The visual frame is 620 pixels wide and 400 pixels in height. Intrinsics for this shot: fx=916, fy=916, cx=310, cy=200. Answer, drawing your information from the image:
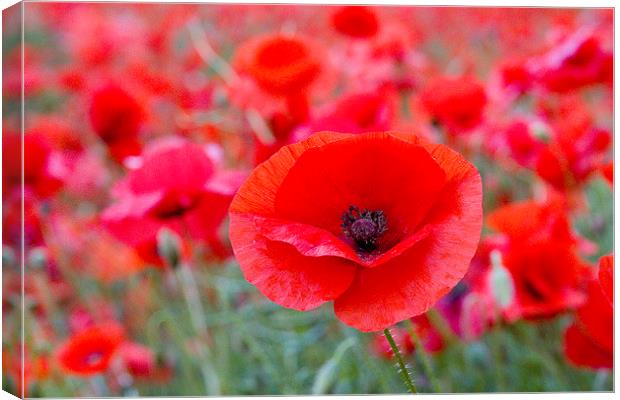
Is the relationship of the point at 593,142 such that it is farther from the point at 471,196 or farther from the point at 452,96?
the point at 471,196

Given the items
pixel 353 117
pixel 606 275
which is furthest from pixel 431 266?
pixel 353 117

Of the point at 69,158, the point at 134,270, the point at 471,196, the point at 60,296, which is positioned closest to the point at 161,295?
the point at 134,270

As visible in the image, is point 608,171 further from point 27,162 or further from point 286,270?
point 27,162

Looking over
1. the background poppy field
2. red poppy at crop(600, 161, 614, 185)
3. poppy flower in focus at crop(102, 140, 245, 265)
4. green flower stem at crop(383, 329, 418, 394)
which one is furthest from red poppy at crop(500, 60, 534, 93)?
green flower stem at crop(383, 329, 418, 394)

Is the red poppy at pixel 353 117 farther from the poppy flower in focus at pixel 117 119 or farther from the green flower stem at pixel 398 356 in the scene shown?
the green flower stem at pixel 398 356

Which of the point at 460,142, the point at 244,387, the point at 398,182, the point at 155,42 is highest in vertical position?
the point at 155,42

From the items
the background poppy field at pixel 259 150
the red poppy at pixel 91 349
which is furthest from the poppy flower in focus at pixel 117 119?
the red poppy at pixel 91 349

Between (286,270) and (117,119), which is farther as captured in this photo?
(117,119)
